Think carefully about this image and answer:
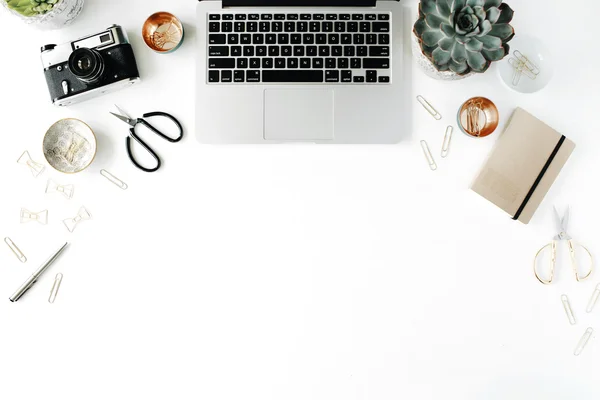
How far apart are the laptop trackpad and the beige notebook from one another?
33 centimetres

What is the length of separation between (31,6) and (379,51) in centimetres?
67

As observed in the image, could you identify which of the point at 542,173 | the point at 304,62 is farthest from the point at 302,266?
the point at 542,173

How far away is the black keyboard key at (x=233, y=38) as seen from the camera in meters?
0.91

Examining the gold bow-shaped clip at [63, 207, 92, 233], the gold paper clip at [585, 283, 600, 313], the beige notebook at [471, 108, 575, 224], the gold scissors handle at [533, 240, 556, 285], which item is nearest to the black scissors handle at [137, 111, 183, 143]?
the gold bow-shaped clip at [63, 207, 92, 233]

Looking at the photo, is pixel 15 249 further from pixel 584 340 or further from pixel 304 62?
pixel 584 340

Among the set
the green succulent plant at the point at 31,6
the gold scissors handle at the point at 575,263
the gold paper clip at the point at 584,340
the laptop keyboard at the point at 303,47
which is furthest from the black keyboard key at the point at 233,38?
the gold paper clip at the point at 584,340

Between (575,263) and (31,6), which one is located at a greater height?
(31,6)

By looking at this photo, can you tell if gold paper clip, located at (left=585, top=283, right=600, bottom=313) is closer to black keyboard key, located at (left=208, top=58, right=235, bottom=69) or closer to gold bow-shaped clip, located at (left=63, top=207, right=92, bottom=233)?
black keyboard key, located at (left=208, top=58, right=235, bottom=69)

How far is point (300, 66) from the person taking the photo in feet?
2.98

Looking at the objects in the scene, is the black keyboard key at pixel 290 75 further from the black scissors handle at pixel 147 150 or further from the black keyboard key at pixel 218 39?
the black scissors handle at pixel 147 150

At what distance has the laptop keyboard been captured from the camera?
0.90m

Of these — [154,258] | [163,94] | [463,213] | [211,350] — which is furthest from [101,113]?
[463,213]

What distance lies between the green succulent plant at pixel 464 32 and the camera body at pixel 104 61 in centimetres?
57

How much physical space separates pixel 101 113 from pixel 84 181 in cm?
14
